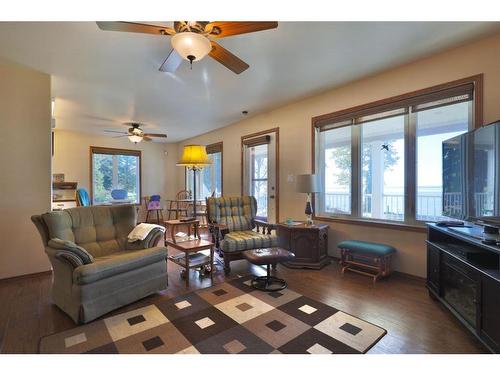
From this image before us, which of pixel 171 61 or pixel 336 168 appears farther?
pixel 336 168

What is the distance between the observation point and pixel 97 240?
8.87ft

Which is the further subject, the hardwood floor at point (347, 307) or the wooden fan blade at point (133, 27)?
the hardwood floor at point (347, 307)

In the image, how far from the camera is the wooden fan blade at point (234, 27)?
5.61 feet

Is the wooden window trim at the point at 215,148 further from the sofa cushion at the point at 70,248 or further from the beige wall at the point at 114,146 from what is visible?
the sofa cushion at the point at 70,248

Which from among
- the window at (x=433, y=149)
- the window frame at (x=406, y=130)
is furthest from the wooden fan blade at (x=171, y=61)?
the window at (x=433, y=149)

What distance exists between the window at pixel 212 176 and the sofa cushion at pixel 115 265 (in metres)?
3.63

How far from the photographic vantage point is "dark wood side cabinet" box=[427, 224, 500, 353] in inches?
61.7

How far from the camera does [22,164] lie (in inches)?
119

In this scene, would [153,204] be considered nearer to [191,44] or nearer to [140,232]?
[140,232]

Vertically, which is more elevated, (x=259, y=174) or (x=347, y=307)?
(x=259, y=174)

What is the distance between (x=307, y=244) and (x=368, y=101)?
209cm

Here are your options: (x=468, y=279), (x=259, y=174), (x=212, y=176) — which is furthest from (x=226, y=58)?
(x=212, y=176)

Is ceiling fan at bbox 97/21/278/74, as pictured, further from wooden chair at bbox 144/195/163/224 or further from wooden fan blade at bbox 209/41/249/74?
wooden chair at bbox 144/195/163/224

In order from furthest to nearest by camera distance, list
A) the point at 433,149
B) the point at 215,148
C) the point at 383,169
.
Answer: the point at 215,148 → the point at 383,169 → the point at 433,149
